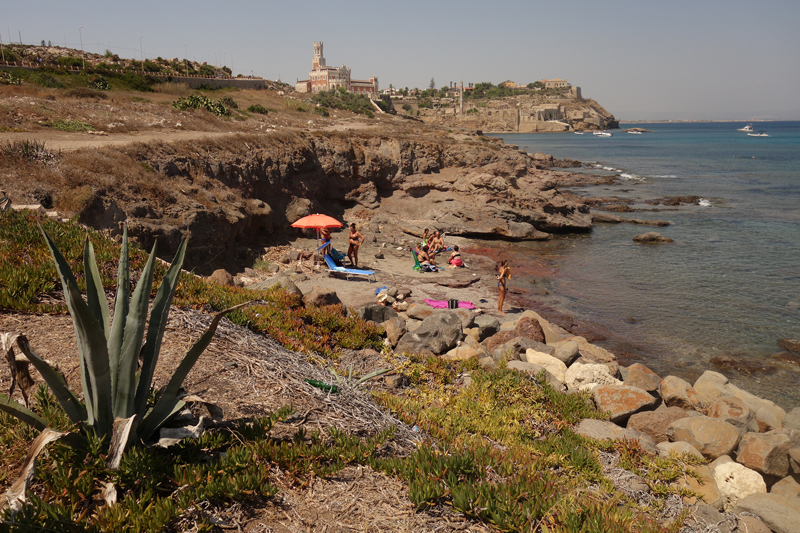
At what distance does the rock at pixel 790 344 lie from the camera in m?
12.8

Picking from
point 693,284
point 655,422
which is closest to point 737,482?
point 655,422

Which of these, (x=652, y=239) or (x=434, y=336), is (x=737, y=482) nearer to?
(x=434, y=336)

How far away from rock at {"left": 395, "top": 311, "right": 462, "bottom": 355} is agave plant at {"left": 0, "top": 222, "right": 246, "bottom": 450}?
5.56 m

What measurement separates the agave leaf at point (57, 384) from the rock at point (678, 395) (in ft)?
29.5

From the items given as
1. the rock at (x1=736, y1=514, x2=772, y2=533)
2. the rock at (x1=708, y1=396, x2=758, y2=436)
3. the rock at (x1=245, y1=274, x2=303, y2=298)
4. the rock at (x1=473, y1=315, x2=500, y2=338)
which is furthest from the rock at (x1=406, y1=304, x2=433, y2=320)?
the rock at (x1=736, y1=514, x2=772, y2=533)

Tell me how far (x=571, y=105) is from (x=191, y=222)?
18578cm

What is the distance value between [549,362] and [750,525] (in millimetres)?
4190

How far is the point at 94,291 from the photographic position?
115 inches

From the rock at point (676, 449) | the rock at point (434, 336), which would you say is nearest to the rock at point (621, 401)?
the rock at point (676, 449)

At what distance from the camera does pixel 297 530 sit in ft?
9.46

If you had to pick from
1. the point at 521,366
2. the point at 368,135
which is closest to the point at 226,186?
the point at 368,135

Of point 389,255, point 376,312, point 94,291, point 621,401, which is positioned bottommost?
point 621,401

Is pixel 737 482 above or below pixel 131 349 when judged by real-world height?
below

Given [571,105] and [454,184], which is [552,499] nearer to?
[454,184]
